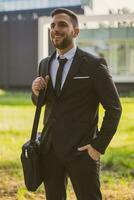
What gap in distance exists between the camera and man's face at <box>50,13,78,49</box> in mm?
2658

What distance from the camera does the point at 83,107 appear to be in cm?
264

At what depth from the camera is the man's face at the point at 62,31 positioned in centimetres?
266

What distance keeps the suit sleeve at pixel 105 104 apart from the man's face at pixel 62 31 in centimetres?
23

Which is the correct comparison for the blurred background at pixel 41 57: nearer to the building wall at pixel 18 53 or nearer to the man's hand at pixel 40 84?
the building wall at pixel 18 53

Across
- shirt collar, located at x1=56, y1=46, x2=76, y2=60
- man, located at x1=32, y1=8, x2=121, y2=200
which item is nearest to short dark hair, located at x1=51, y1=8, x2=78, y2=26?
man, located at x1=32, y1=8, x2=121, y2=200

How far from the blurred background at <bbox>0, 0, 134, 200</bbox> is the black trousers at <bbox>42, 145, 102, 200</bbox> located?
104 inches

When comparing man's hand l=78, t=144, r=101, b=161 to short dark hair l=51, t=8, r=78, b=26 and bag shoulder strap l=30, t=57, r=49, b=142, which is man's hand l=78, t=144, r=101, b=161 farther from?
short dark hair l=51, t=8, r=78, b=26

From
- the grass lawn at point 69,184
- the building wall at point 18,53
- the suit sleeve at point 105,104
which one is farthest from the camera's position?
the building wall at point 18,53

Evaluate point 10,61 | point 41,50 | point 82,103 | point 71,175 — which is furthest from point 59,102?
point 10,61

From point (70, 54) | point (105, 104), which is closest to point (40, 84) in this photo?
point (70, 54)

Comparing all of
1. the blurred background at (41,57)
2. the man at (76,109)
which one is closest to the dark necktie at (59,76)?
the man at (76,109)

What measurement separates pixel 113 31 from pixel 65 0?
5869 mm

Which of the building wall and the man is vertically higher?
the man

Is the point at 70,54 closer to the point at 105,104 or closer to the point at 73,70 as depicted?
the point at 73,70
